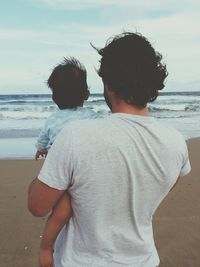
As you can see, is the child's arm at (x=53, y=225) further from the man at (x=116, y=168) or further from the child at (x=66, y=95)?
the child at (x=66, y=95)

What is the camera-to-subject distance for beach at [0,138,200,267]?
4113 millimetres

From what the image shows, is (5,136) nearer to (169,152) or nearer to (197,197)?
(197,197)

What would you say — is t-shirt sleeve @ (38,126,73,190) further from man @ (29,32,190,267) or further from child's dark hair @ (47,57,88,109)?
child's dark hair @ (47,57,88,109)

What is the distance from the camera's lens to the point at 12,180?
707 centimetres

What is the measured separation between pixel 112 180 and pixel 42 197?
0.24 m

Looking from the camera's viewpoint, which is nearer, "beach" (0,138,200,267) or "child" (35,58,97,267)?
"child" (35,58,97,267)

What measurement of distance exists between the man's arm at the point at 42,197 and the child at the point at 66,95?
1016 mm

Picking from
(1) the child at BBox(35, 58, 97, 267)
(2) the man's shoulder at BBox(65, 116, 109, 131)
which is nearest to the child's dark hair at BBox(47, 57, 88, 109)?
(1) the child at BBox(35, 58, 97, 267)

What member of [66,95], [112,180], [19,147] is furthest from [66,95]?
[19,147]

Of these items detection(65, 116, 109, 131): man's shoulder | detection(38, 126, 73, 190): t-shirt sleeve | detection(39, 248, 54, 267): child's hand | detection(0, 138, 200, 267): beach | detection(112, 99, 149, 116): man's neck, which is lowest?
detection(0, 138, 200, 267): beach

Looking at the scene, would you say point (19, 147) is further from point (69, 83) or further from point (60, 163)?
point (60, 163)

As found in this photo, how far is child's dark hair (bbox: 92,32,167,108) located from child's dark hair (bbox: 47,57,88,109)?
851 millimetres

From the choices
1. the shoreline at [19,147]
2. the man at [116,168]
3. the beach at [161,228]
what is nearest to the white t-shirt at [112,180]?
the man at [116,168]

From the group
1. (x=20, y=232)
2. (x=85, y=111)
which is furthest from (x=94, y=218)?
(x=20, y=232)
